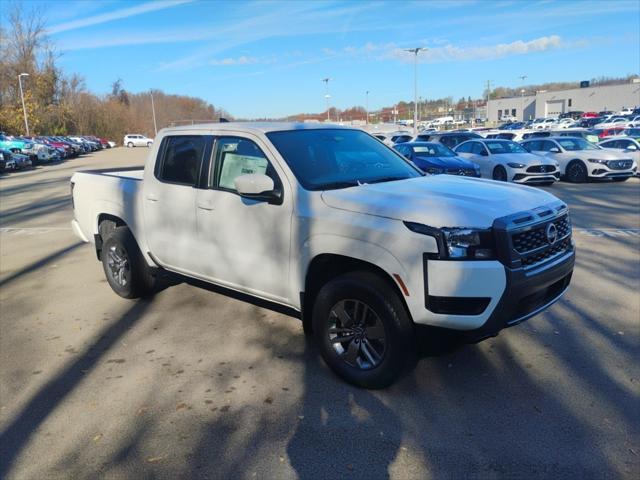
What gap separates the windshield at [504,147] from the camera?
56.6 feet

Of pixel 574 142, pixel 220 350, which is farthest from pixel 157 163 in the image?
pixel 574 142

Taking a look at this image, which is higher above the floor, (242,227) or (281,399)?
(242,227)

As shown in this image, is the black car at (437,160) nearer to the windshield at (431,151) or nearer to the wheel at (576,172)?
the windshield at (431,151)

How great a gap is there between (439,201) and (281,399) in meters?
1.77

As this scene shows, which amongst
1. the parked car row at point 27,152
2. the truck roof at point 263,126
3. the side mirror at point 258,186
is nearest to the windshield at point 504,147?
the truck roof at point 263,126

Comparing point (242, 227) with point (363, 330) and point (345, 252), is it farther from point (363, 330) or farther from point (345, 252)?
point (363, 330)

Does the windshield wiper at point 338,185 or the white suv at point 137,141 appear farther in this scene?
the white suv at point 137,141

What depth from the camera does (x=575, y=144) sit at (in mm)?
18562

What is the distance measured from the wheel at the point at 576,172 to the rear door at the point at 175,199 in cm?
1576

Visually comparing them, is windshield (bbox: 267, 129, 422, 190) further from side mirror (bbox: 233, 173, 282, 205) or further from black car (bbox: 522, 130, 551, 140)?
black car (bbox: 522, 130, 551, 140)

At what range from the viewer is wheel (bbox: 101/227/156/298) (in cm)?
560

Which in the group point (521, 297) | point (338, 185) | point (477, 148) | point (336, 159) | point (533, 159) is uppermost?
point (336, 159)

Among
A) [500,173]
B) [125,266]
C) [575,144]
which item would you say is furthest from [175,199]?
[575,144]

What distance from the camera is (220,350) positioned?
455 centimetres
